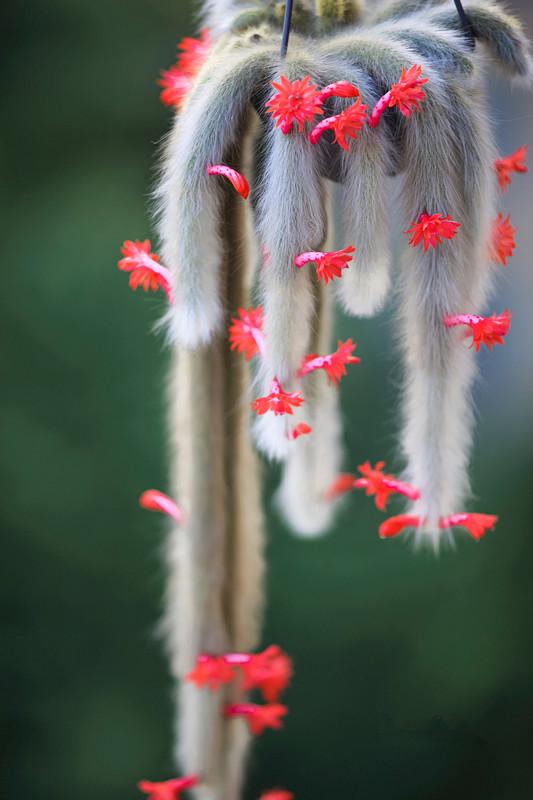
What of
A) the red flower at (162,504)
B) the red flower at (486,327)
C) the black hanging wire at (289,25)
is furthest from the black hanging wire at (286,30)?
the red flower at (162,504)

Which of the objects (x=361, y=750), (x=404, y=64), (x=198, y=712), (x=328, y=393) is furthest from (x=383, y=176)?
(x=361, y=750)

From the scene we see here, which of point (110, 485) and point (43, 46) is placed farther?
point (110, 485)

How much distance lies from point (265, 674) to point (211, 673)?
0.18 ft

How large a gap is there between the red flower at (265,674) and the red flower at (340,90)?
402 millimetres

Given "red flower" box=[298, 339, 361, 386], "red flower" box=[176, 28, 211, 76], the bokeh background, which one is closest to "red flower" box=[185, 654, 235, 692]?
"red flower" box=[298, 339, 361, 386]

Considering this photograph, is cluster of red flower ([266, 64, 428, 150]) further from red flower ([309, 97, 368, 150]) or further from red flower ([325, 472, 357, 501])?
red flower ([325, 472, 357, 501])

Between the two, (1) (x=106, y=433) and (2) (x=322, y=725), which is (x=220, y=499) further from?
(2) (x=322, y=725)

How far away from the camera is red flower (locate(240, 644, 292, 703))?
598mm

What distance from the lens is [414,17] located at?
58cm

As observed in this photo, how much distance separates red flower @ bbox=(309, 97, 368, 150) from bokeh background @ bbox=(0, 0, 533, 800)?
69 cm

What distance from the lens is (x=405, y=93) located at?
0.47 metres

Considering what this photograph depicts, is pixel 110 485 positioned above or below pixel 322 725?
above

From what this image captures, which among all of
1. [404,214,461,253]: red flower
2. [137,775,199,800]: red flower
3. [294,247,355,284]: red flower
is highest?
[404,214,461,253]: red flower

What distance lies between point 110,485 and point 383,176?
32.7 inches
